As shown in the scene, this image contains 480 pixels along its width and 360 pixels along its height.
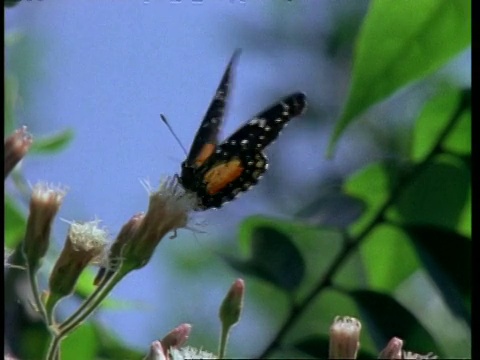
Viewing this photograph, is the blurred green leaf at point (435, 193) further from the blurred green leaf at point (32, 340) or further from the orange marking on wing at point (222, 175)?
the blurred green leaf at point (32, 340)

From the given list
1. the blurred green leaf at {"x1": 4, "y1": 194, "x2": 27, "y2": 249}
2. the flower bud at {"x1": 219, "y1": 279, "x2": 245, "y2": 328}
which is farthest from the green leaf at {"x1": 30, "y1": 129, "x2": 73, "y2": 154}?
the flower bud at {"x1": 219, "y1": 279, "x2": 245, "y2": 328}

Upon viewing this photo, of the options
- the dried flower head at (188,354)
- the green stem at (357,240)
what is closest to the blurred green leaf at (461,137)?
the green stem at (357,240)

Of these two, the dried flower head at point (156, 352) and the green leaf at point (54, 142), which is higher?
the green leaf at point (54, 142)

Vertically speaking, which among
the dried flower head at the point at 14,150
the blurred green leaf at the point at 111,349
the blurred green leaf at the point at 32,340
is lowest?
the blurred green leaf at the point at 111,349

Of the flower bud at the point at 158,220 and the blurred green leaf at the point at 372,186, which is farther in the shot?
the blurred green leaf at the point at 372,186

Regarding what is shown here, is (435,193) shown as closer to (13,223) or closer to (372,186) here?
(372,186)

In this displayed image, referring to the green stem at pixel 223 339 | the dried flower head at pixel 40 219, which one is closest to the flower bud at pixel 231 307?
the green stem at pixel 223 339
